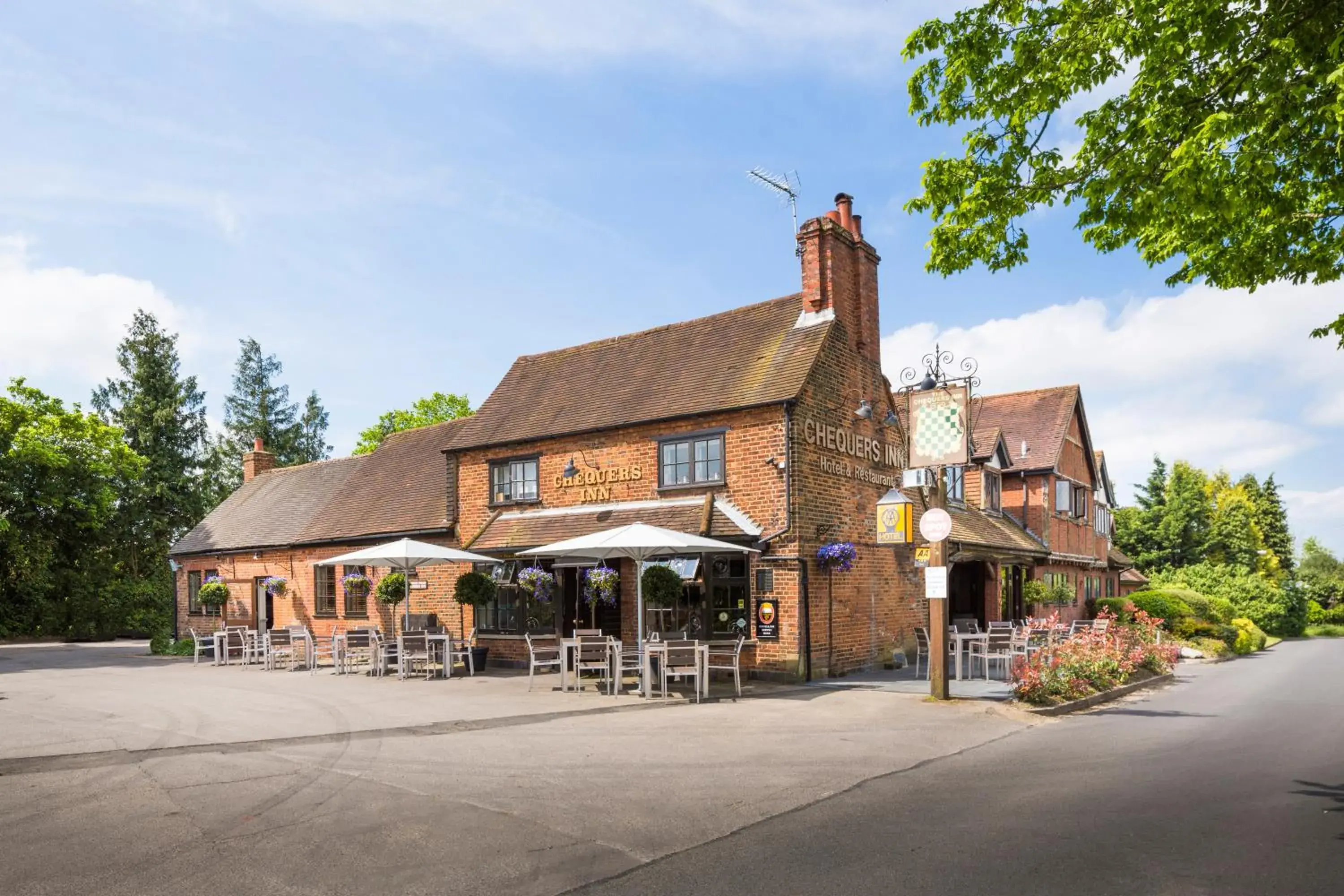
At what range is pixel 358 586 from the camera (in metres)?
24.1

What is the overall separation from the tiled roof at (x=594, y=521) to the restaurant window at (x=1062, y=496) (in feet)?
52.3

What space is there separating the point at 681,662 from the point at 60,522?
109 ft

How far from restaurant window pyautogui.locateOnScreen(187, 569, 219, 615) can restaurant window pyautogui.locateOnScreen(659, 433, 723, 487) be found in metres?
17.7

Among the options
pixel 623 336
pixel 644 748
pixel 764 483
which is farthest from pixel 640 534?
pixel 623 336

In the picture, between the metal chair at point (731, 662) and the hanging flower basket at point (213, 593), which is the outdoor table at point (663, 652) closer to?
the metal chair at point (731, 662)

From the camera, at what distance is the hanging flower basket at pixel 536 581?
17094 millimetres

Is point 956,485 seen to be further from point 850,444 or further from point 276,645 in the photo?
point 276,645

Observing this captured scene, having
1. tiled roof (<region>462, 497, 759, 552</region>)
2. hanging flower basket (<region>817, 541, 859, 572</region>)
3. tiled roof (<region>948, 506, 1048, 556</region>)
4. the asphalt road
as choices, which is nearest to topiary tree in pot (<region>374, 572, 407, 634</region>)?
tiled roof (<region>462, 497, 759, 552</region>)

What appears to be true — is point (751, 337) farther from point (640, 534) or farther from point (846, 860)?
point (846, 860)

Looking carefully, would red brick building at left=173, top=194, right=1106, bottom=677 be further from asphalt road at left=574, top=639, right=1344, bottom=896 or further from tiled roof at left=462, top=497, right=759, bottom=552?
asphalt road at left=574, top=639, right=1344, bottom=896

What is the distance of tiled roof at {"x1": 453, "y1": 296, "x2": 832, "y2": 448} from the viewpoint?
18062mm

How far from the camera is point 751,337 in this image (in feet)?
64.1

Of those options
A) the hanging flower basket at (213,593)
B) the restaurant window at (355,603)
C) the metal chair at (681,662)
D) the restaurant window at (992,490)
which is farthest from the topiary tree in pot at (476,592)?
the restaurant window at (992,490)

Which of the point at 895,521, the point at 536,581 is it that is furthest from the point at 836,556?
the point at 536,581
